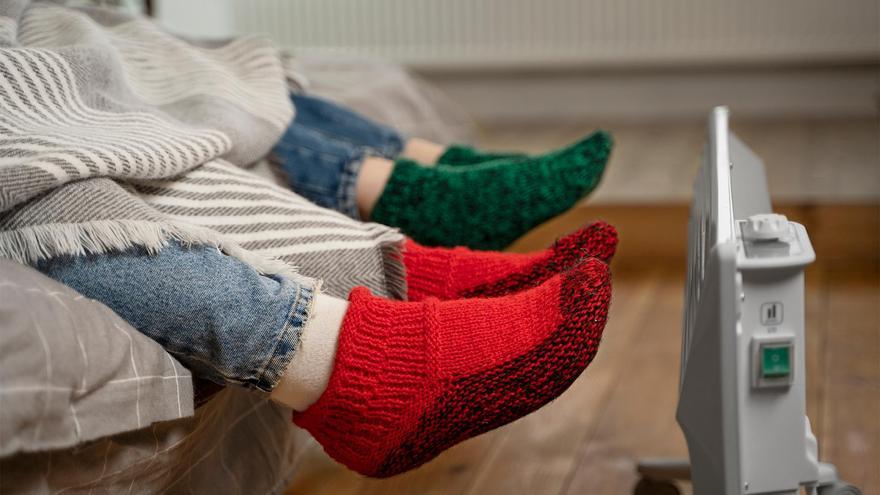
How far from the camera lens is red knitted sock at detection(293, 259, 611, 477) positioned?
0.71m

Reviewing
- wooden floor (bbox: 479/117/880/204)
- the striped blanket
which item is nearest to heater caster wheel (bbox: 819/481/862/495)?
the striped blanket

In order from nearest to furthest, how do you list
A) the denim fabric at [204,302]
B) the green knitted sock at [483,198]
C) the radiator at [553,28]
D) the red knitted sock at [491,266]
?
the denim fabric at [204,302]
the red knitted sock at [491,266]
the green knitted sock at [483,198]
the radiator at [553,28]

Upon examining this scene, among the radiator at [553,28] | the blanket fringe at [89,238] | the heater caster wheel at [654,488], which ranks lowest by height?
the heater caster wheel at [654,488]

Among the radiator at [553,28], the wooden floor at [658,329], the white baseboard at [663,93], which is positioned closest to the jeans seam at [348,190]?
the wooden floor at [658,329]

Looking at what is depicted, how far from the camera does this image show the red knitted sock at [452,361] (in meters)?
0.71

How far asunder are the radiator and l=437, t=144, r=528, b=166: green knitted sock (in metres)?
1.39

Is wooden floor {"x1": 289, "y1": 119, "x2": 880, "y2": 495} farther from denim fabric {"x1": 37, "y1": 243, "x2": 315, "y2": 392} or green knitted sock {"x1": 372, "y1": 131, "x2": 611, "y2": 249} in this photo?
denim fabric {"x1": 37, "y1": 243, "x2": 315, "y2": 392}

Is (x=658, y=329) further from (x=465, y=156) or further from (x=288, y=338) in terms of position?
(x=288, y=338)

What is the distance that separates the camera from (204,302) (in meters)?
0.68

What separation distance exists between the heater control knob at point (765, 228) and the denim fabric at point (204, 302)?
292mm

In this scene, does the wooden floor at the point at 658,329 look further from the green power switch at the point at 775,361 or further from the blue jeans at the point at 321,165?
the green power switch at the point at 775,361

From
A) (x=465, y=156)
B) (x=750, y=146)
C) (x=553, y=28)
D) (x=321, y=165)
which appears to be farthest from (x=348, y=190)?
(x=553, y=28)

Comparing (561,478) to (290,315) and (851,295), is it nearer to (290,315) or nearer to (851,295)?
(290,315)

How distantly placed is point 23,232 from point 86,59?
20 cm
